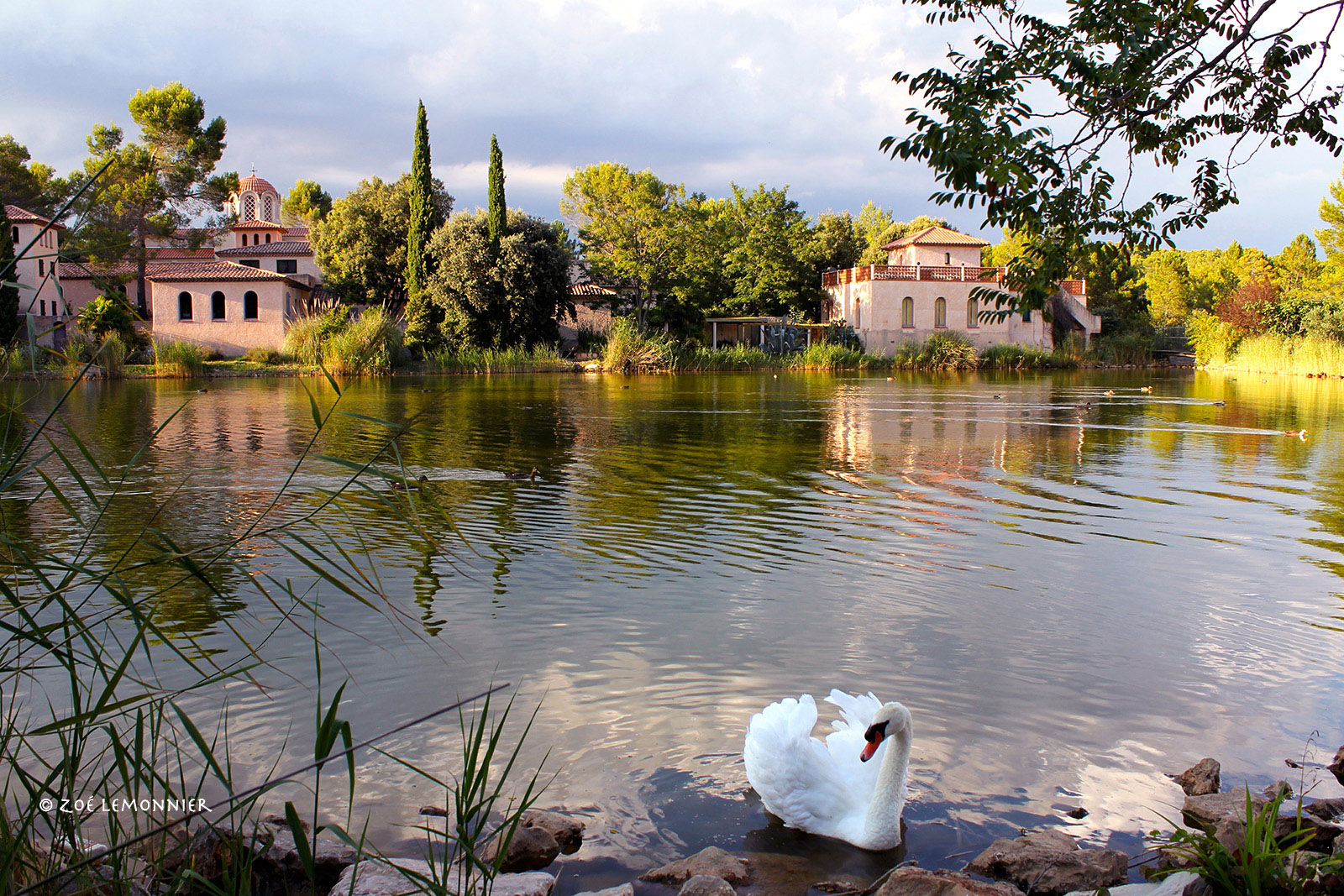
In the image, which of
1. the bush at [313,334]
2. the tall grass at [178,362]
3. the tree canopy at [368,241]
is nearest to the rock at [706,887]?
→ the bush at [313,334]

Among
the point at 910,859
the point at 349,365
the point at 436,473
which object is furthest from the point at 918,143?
the point at 349,365

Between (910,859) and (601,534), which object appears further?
(601,534)

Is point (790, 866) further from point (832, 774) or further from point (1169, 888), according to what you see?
point (1169, 888)

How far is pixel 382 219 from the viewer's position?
40.7 metres

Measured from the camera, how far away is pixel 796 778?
11.3ft

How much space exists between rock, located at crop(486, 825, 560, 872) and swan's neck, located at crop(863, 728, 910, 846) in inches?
44.3

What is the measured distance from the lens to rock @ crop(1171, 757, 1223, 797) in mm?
3510

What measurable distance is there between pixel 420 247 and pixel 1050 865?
37.6m

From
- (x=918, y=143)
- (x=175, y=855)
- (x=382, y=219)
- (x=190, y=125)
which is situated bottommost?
(x=175, y=855)

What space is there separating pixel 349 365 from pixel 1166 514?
2679 centimetres

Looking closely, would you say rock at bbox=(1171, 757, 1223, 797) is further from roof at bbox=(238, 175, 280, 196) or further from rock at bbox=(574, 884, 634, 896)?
roof at bbox=(238, 175, 280, 196)

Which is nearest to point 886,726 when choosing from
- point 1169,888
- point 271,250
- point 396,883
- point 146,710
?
point 1169,888

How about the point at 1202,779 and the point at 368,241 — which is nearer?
the point at 1202,779

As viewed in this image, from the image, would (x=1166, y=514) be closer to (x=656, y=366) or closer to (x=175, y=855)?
(x=175, y=855)
